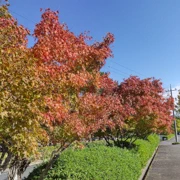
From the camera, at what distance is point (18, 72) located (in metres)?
2.52

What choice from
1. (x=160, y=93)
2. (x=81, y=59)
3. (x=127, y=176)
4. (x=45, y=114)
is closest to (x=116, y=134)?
(x=160, y=93)

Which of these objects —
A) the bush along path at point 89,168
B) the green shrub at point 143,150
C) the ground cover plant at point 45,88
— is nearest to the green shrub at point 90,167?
the bush along path at point 89,168

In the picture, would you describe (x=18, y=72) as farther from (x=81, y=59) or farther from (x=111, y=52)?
(x=111, y=52)

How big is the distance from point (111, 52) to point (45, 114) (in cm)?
294

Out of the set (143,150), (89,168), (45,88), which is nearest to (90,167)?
(89,168)

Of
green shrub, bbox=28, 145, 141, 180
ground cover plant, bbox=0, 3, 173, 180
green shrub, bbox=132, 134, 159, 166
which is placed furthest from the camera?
green shrub, bbox=132, 134, 159, 166

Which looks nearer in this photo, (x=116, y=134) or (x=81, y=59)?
(x=81, y=59)

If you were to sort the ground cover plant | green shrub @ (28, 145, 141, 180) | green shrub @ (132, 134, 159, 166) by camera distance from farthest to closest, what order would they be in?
1. green shrub @ (132, 134, 159, 166)
2. green shrub @ (28, 145, 141, 180)
3. the ground cover plant

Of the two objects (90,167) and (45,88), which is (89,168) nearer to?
(90,167)

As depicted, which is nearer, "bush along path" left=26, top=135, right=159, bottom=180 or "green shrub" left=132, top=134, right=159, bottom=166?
"bush along path" left=26, top=135, right=159, bottom=180

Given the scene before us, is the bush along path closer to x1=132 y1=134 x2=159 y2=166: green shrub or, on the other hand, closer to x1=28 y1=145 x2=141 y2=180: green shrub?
x1=28 y1=145 x2=141 y2=180: green shrub

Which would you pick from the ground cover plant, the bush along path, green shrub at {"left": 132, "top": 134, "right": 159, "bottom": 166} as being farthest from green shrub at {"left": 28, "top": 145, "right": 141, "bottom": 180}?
green shrub at {"left": 132, "top": 134, "right": 159, "bottom": 166}

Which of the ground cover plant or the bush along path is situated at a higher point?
the ground cover plant

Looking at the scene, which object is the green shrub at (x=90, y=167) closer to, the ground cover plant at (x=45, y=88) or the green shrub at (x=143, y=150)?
the ground cover plant at (x=45, y=88)
